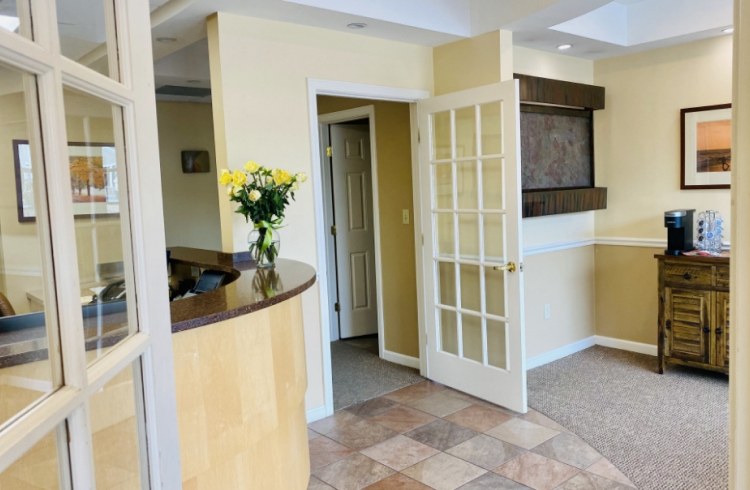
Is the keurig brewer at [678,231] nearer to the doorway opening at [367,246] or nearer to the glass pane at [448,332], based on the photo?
the glass pane at [448,332]

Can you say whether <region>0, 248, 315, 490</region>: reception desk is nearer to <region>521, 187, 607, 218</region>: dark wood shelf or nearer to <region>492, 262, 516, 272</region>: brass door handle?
<region>492, 262, 516, 272</region>: brass door handle

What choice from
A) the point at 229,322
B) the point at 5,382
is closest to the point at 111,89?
the point at 5,382

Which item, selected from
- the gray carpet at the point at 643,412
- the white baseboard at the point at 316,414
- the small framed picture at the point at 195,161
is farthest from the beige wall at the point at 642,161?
the small framed picture at the point at 195,161

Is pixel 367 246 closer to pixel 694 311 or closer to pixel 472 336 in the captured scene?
pixel 472 336

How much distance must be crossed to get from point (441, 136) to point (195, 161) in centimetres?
305

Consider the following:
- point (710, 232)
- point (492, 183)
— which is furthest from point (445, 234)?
point (710, 232)

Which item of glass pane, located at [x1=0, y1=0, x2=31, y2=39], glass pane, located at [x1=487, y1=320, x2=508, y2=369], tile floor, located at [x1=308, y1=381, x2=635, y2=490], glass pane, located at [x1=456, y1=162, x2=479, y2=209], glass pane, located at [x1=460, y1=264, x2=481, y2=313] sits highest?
glass pane, located at [x1=0, y1=0, x2=31, y2=39]

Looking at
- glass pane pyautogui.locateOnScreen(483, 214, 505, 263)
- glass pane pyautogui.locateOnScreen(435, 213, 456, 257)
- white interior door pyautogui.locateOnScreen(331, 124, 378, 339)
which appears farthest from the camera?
white interior door pyautogui.locateOnScreen(331, 124, 378, 339)

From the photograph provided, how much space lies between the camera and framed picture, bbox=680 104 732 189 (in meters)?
4.15

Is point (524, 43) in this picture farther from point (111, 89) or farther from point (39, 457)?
point (39, 457)

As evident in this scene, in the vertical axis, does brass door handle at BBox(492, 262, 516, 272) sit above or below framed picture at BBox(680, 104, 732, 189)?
below

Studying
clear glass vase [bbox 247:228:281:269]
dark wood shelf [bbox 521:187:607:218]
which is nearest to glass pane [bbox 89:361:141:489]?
clear glass vase [bbox 247:228:281:269]

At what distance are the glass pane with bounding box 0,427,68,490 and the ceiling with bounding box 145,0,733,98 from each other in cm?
274

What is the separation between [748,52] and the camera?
89 centimetres
